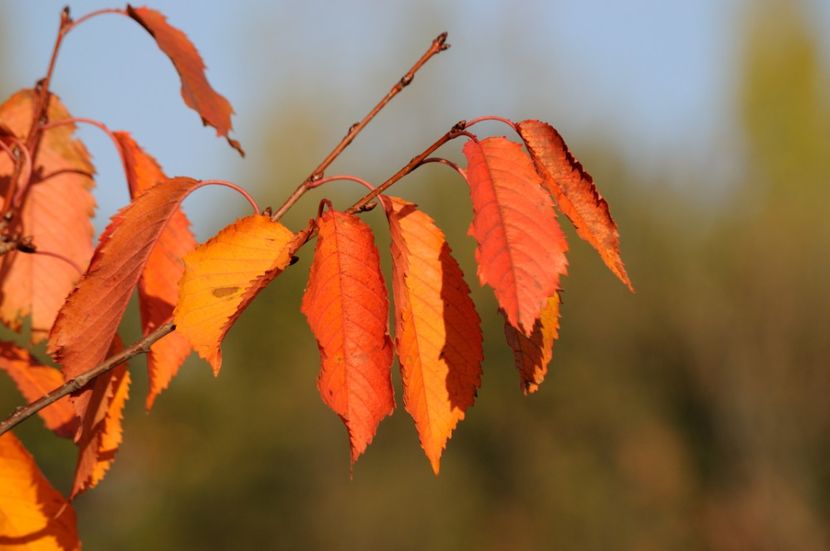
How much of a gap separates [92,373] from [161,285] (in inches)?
7.5

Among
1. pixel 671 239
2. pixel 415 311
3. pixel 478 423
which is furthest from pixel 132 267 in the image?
pixel 671 239

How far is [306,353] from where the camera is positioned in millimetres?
15719

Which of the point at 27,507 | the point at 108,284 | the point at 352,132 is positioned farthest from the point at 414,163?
the point at 27,507

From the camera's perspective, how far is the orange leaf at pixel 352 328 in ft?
2.36

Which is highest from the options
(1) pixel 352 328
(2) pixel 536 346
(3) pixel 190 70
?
(3) pixel 190 70

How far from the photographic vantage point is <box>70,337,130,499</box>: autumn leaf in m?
0.81

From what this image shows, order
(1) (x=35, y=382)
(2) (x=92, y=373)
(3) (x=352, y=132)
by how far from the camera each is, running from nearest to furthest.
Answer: (2) (x=92, y=373) → (3) (x=352, y=132) → (1) (x=35, y=382)

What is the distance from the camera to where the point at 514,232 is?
0.66 meters

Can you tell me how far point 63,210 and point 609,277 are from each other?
13650mm

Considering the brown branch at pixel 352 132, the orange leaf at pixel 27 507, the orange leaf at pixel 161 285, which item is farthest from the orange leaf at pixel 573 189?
the orange leaf at pixel 27 507

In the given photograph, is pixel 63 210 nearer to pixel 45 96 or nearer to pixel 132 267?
pixel 45 96

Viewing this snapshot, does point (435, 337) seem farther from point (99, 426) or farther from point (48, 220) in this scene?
point (48, 220)

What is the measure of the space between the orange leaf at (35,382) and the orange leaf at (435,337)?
446mm

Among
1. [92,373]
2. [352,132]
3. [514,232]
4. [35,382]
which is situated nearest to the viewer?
[514,232]
